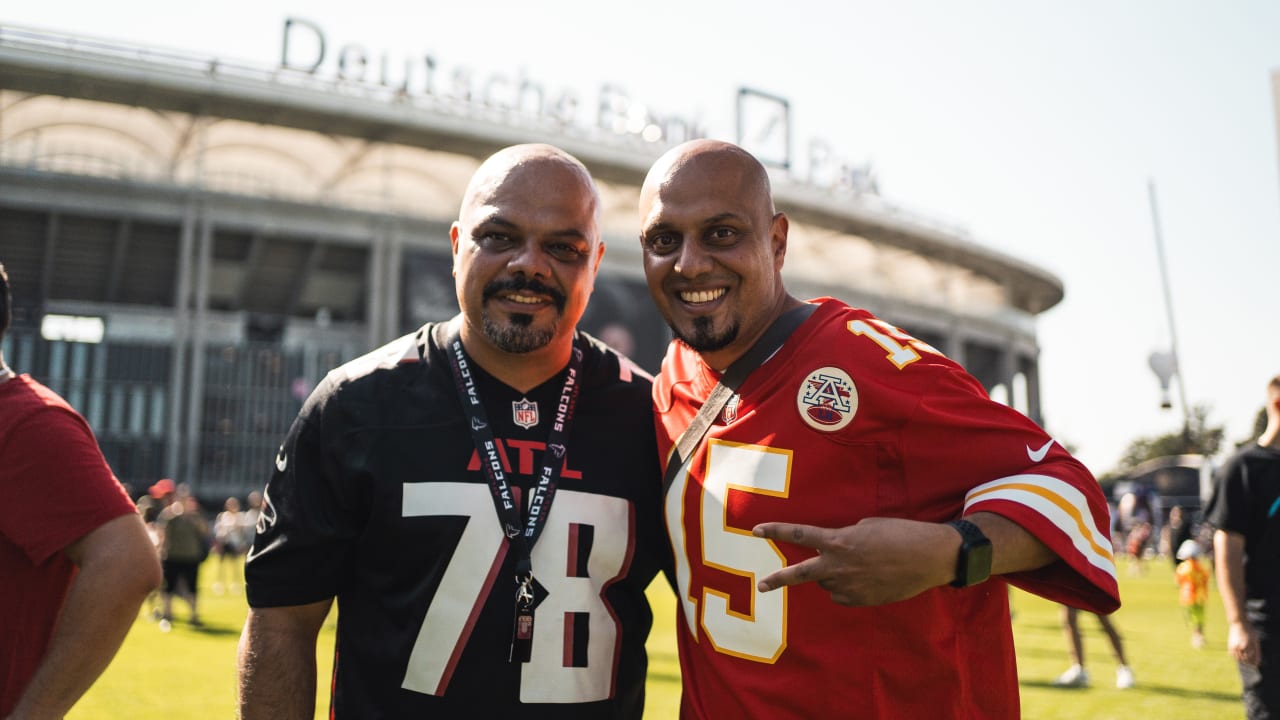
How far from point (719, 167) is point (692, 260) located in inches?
12.3

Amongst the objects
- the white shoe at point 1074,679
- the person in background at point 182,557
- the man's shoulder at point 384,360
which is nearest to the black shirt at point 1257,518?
the man's shoulder at point 384,360

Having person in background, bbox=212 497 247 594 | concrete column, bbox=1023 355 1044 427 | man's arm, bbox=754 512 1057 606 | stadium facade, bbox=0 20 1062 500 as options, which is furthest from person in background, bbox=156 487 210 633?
concrete column, bbox=1023 355 1044 427

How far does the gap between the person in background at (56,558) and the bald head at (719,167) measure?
189 centimetres

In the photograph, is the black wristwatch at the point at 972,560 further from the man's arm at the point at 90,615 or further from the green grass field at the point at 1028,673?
the green grass field at the point at 1028,673

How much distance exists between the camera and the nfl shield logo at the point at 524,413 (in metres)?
2.86

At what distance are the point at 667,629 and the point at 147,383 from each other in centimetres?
3742

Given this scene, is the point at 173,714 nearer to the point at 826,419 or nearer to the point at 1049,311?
the point at 826,419

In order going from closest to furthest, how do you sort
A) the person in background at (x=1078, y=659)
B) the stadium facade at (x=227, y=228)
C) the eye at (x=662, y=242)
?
1. the eye at (x=662, y=242)
2. the person in background at (x=1078, y=659)
3. the stadium facade at (x=227, y=228)

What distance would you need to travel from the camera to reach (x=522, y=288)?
109 inches

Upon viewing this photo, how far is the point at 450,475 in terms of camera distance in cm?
269

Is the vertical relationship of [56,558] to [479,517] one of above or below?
below

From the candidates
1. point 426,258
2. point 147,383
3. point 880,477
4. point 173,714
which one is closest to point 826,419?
point 880,477

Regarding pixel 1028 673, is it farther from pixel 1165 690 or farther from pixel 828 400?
pixel 828 400

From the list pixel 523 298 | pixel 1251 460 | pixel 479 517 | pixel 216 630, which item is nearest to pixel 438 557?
pixel 479 517
